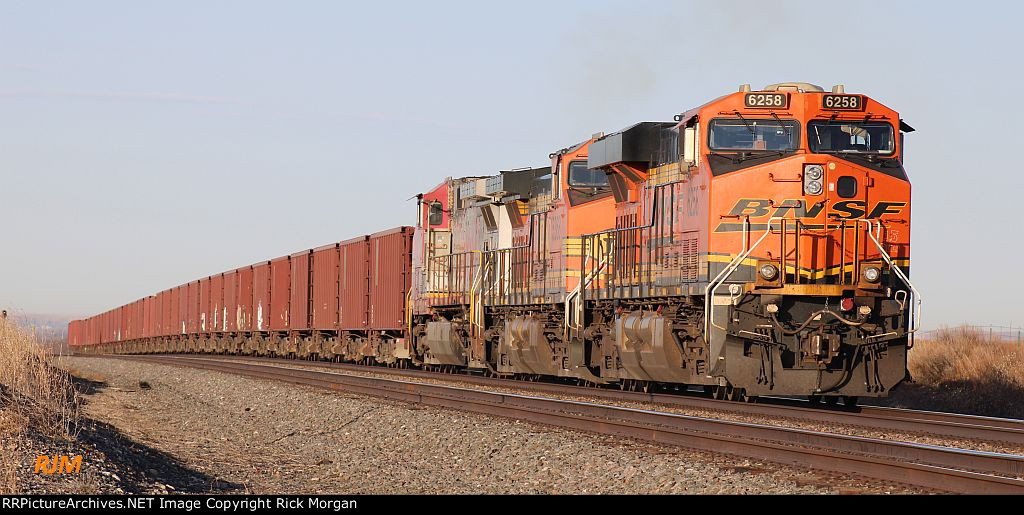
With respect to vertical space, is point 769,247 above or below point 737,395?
above

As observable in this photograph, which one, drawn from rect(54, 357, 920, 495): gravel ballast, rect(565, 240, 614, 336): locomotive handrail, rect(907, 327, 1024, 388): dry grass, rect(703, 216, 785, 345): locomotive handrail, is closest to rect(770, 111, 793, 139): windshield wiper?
rect(703, 216, 785, 345): locomotive handrail

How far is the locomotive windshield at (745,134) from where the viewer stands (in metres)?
15.2

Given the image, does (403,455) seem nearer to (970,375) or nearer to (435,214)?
(970,375)

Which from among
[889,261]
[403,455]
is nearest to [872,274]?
[889,261]

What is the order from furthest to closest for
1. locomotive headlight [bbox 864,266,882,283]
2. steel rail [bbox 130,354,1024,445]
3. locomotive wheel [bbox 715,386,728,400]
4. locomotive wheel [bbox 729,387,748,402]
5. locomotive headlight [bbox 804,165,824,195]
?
locomotive wheel [bbox 715,386,728,400]
locomotive wheel [bbox 729,387,748,402]
locomotive headlight [bbox 804,165,824,195]
locomotive headlight [bbox 864,266,882,283]
steel rail [bbox 130,354,1024,445]

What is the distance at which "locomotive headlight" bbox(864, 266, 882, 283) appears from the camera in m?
14.6

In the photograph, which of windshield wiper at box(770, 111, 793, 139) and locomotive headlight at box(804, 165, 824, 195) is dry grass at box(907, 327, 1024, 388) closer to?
locomotive headlight at box(804, 165, 824, 195)

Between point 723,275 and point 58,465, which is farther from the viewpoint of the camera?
point 723,275

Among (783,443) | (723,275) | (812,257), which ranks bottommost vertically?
(783,443)

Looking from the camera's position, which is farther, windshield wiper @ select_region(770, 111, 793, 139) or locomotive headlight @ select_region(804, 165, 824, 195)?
windshield wiper @ select_region(770, 111, 793, 139)

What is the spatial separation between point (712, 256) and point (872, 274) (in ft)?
6.47

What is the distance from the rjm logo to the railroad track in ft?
17.6

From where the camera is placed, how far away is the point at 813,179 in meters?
14.8

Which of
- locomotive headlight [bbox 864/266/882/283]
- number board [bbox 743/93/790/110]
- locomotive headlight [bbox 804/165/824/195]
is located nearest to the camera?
locomotive headlight [bbox 864/266/882/283]
